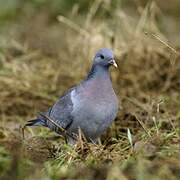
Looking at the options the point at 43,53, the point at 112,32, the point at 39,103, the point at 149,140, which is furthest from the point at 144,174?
the point at 43,53

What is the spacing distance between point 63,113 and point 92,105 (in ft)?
0.98

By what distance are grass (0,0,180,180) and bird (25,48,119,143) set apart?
151mm

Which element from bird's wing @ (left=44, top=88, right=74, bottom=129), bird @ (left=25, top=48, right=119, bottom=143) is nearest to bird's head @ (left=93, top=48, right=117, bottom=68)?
bird @ (left=25, top=48, right=119, bottom=143)

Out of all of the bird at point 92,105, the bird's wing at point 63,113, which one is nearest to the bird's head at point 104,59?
the bird at point 92,105

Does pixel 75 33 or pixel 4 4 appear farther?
pixel 4 4

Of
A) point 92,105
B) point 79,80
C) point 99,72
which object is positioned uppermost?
point 79,80

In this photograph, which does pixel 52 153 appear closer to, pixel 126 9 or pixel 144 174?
pixel 144 174

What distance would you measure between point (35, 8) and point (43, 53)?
1438 mm

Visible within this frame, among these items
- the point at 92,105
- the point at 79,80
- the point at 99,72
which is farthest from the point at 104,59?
the point at 79,80

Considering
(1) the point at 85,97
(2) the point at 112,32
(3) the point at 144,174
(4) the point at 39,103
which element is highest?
(2) the point at 112,32

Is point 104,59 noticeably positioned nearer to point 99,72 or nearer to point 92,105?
point 99,72

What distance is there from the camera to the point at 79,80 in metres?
6.93

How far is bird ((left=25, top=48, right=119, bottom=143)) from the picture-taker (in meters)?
4.89

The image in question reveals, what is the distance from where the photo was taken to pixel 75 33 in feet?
27.0
